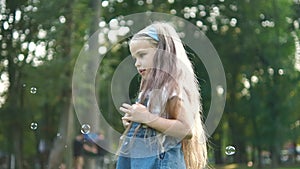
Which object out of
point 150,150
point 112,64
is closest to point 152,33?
point 150,150

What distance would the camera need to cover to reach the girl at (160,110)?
208 cm

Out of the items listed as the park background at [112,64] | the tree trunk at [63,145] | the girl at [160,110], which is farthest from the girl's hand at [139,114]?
the tree trunk at [63,145]

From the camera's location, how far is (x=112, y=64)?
15086mm

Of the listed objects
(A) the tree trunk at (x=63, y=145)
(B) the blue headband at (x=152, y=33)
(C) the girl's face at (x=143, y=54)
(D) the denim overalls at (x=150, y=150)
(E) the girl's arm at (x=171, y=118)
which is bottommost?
(A) the tree trunk at (x=63, y=145)

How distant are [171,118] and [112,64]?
13.0 metres

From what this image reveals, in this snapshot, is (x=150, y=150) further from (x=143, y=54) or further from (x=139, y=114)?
(x=143, y=54)

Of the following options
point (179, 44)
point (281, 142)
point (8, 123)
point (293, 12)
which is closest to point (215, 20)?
point (293, 12)

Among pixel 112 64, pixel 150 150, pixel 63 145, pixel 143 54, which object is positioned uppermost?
pixel 143 54

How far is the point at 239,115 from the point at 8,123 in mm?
8440

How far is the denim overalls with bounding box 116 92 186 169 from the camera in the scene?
6.83 feet

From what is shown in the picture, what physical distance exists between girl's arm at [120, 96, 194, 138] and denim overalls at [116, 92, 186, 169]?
37 millimetres

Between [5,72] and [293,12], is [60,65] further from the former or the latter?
[293,12]

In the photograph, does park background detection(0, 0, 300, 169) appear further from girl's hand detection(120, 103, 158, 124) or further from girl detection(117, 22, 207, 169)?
girl's hand detection(120, 103, 158, 124)

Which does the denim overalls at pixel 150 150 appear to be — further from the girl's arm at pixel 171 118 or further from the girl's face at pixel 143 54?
the girl's face at pixel 143 54
